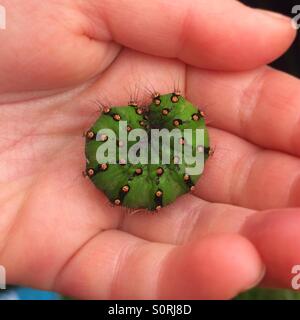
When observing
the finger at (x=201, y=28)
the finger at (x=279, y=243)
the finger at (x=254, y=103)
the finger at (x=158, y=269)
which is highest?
the finger at (x=201, y=28)

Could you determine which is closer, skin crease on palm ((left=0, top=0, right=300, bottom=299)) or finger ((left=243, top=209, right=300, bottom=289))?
finger ((left=243, top=209, right=300, bottom=289))

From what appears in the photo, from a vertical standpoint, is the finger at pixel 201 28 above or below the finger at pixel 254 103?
above

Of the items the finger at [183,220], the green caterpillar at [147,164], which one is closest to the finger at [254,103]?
the green caterpillar at [147,164]

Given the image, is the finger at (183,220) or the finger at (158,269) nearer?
the finger at (158,269)

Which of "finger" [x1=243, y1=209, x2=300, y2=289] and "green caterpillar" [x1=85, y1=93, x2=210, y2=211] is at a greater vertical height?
"green caterpillar" [x1=85, y1=93, x2=210, y2=211]

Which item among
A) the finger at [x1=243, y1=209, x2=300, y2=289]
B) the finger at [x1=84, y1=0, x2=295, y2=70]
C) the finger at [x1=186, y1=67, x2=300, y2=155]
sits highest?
the finger at [x1=84, y1=0, x2=295, y2=70]

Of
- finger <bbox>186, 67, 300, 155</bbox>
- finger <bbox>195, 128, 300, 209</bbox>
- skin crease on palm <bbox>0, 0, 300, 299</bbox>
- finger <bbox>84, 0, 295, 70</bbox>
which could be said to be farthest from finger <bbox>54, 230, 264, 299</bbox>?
finger <bbox>84, 0, 295, 70</bbox>

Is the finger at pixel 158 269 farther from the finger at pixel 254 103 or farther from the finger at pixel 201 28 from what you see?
the finger at pixel 201 28

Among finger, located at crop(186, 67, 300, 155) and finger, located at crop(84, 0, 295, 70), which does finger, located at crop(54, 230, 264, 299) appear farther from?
finger, located at crop(84, 0, 295, 70)
